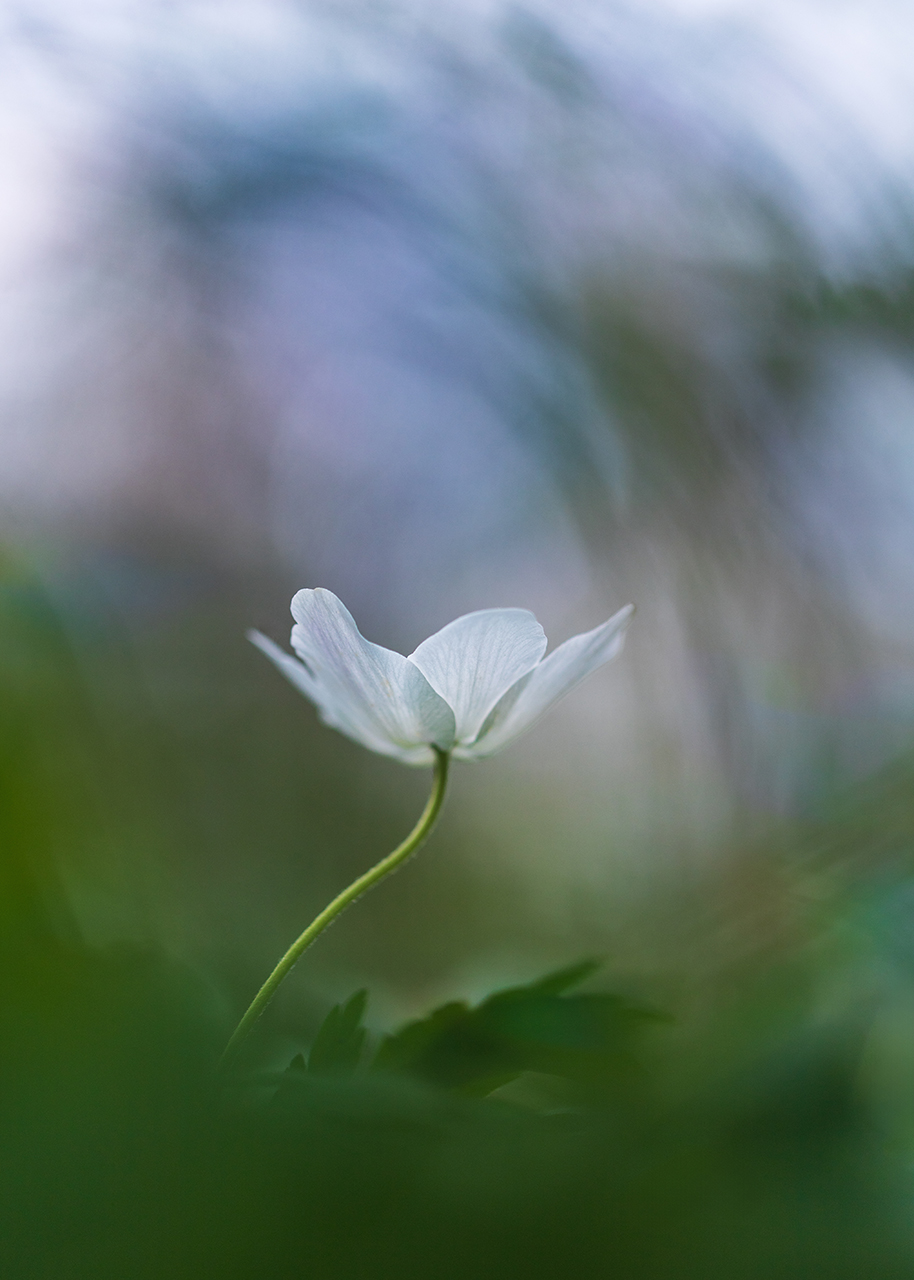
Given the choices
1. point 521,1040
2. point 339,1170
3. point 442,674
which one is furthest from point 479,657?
point 339,1170

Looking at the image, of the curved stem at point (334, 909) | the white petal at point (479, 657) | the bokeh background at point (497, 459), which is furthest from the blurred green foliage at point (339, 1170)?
the bokeh background at point (497, 459)

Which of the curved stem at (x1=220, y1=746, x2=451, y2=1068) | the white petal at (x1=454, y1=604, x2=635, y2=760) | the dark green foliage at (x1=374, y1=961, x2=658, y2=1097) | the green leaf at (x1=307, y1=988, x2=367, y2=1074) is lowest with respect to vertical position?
the dark green foliage at (x1=374, y1=961, x2=658, y2=1097)

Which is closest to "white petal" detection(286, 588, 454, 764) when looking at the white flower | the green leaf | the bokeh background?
the white flower

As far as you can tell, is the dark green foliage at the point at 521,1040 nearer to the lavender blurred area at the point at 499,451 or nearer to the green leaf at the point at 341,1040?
the green leaf at the point at 341,1040

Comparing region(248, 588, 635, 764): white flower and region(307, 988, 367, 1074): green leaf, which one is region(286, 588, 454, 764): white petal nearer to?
region(248, 588, 635, 764): white flower

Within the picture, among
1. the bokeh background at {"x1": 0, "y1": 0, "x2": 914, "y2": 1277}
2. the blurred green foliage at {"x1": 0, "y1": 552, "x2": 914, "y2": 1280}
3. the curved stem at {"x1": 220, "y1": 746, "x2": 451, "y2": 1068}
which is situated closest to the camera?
the blurred green foliage at {"x1": 0, "y1": 552, "x2": 914, "y2": 1280}

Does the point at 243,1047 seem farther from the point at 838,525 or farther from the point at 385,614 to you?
the point at 385,614
